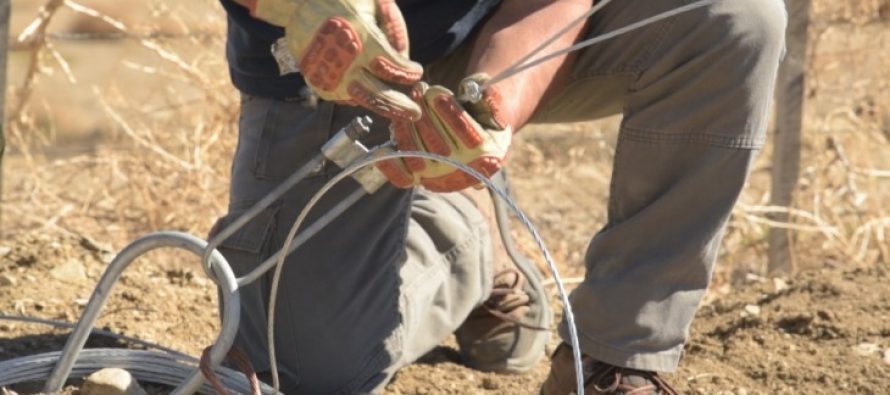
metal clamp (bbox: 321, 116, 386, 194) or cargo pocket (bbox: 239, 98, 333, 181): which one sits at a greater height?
metal clamp (bbox: 321, 116, 386, 194)

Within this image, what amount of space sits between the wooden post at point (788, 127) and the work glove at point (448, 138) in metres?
1.97

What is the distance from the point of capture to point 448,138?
1.86 meters

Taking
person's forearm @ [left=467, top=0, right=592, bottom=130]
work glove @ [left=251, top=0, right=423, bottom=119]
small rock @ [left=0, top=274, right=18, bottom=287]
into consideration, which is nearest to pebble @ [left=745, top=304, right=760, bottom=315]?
person's forearm @ [left=467, top=0, right=592, bottom=130]

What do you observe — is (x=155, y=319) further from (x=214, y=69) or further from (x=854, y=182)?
(x=854, y=182)

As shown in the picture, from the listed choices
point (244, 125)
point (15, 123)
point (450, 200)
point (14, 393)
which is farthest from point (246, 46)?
point (15, 123)

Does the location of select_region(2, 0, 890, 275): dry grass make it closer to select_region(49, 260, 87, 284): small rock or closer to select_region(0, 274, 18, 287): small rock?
select_region(49, 260, 87, 284): small rock

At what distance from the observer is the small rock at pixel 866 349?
2.66 m

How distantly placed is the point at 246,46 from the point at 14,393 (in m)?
0.71

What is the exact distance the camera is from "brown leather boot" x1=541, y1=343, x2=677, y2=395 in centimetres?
221

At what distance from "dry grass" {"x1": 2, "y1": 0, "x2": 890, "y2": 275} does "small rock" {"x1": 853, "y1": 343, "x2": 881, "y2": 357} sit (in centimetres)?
108

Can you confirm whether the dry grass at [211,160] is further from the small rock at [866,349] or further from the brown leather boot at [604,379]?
the brown leather boot at [604,379]

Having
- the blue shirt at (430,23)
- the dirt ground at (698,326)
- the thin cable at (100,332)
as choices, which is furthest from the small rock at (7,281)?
the blue shirt at (430,23)

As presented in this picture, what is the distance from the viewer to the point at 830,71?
13.9 feet

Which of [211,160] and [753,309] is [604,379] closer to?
[753,309]
